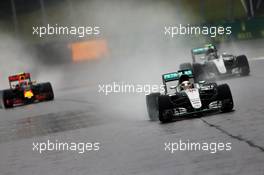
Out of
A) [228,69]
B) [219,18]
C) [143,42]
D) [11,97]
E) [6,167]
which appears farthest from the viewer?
[219,18]

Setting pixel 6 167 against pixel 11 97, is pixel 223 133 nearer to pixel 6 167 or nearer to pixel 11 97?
pixel 6 167

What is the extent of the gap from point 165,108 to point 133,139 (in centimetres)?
194

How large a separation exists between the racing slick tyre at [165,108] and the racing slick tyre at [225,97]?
1069 mm

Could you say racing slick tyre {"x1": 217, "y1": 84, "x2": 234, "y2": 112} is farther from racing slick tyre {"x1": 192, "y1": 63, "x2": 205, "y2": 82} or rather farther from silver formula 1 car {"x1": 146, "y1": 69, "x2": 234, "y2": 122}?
racing slick tyre {"x1": 192, "y1": 63, "x2": 205, "y2": 82}

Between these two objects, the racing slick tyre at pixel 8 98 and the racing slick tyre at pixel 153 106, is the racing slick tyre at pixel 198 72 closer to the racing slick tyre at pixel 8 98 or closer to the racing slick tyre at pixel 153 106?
the racing slick tyre at pixel 8 98

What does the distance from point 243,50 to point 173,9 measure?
16.6 m

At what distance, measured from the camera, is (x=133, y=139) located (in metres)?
15.8

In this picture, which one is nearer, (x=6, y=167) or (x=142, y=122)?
(x=6, y=167)

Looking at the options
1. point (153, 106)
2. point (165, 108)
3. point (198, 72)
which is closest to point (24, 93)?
point (198, 72)

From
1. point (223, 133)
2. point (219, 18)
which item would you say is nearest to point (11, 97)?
point (223, 133)

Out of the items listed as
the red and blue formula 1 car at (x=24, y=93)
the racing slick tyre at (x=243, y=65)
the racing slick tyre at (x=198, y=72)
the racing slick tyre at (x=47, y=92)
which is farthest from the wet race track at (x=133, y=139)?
Result: the red and blue formula 1 car at (x=24, y=93)

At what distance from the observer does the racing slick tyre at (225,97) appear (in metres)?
17.5

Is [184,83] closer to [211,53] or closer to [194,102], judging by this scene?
[194,102]

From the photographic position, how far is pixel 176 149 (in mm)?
13070
